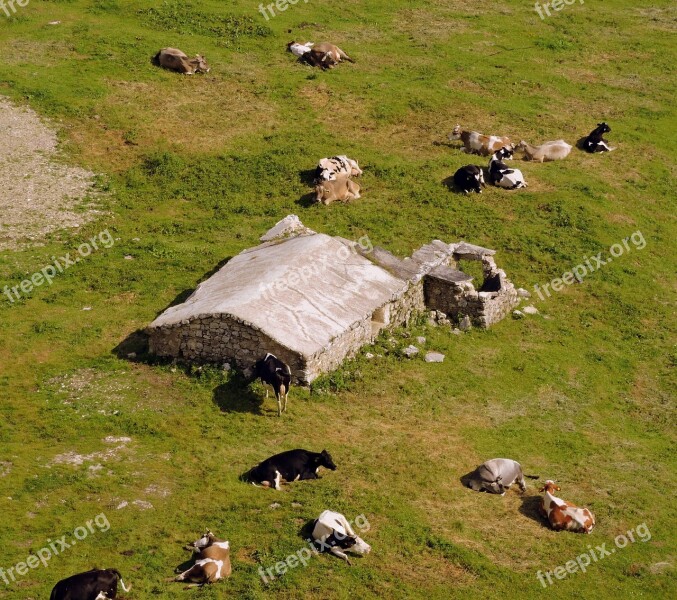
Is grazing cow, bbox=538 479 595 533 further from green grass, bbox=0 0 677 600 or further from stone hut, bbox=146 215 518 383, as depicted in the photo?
stone hut, bbox=146 215 518 383

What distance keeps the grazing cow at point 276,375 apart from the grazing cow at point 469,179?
47.6 feet

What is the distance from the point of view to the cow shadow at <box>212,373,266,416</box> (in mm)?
22844

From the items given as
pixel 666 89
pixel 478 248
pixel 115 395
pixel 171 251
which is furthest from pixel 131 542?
pixel 666 89

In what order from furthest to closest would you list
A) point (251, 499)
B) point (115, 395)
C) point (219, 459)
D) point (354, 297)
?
point (354, 297) < point (115, 395) < point (219, 459) < point (251, 499)

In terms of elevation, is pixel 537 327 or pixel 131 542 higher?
pixel 131 542

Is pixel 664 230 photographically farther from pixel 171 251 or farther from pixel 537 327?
pixel 171 251

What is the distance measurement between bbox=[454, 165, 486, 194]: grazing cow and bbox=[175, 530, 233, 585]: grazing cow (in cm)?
2032

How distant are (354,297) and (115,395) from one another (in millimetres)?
6750

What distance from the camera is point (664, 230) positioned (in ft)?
114

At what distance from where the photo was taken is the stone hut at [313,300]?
2361 centimetres

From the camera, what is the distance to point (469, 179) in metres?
34.8

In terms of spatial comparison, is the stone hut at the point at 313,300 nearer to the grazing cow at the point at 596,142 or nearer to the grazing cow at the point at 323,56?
the grazing cow at the point at 596,142

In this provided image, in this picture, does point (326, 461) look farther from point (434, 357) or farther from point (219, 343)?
point (434, 357)

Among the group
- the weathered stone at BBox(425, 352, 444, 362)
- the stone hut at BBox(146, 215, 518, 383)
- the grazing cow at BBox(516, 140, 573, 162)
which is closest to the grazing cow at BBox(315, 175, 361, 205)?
the stone hut at BBox(146, 215, 518, 383)
